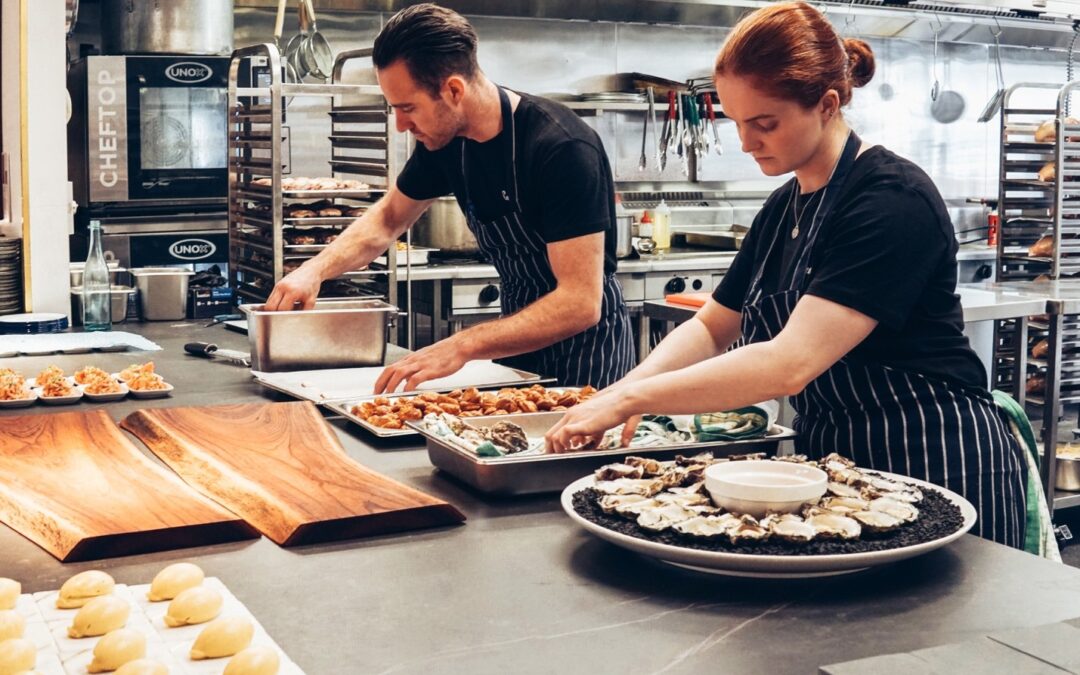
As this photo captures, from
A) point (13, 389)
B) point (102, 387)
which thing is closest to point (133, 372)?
point (102, 387)

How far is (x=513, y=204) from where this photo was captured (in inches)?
115

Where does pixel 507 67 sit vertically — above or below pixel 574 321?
above

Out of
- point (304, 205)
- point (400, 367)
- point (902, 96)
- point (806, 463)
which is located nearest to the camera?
point (806, 463)

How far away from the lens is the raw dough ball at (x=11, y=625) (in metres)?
1.19

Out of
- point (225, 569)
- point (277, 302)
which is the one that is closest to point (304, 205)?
point (277, 302)

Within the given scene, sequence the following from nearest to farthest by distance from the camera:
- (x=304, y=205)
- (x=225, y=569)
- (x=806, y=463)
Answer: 1. (x=225, y=569)
2. (x=806, y=463)
3. (x=304, y=205)

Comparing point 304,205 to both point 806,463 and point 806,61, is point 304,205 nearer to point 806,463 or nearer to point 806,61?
point 806,61

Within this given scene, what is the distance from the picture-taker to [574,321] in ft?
9.05

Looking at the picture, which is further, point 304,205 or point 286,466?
point 304,205

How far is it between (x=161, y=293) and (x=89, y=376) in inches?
50.7

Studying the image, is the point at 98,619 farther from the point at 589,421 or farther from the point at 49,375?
the point at 49,375

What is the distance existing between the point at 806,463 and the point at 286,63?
4482 millimetres

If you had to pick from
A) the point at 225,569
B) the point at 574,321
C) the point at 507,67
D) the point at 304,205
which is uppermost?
the point at 507,67

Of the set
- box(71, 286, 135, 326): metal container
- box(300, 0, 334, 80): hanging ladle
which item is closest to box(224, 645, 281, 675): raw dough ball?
box(71, 286, 135, 326): metal container
